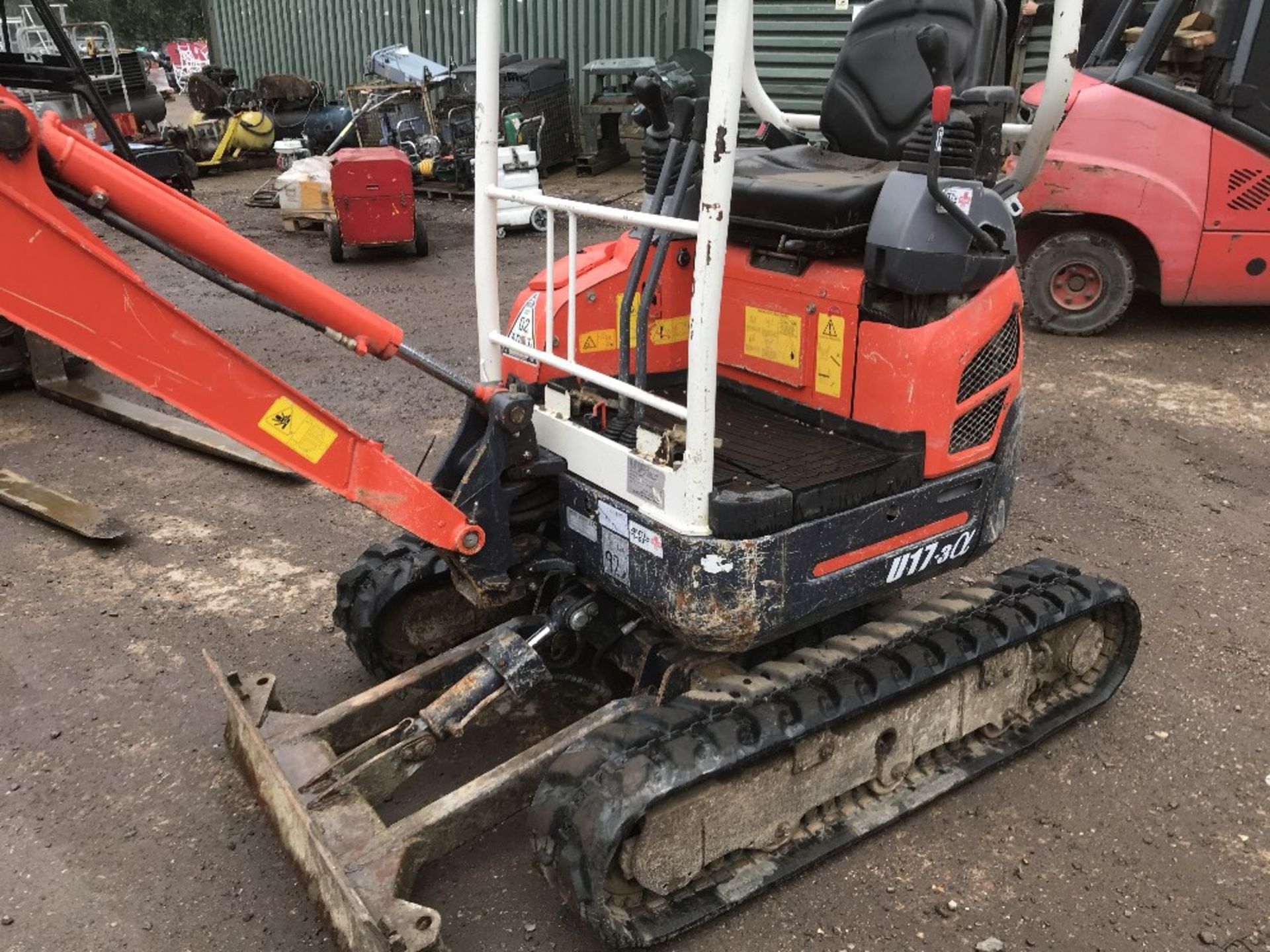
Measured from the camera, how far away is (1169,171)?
6918mm

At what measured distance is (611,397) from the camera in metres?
3.22

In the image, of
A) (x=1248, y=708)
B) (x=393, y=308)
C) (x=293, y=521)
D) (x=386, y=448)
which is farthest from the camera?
(x=393, y=308)

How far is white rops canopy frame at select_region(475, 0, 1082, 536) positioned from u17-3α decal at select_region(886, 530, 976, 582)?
72 centimetres

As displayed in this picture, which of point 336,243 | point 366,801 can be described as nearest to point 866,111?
point 366,801

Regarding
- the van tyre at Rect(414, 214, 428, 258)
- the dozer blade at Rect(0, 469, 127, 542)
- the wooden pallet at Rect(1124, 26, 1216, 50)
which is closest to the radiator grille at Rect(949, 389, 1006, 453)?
the dozer blade at Rect(0, 469, 127, 542)

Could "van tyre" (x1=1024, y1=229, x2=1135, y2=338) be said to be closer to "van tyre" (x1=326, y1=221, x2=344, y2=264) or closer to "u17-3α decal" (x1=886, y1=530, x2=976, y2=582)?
"u17-3α decal" (x1=886, y1=530, x2=976, y2=582)

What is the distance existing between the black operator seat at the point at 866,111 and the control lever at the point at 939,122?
0.32 metres

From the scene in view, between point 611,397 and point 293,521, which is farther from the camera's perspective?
point 293,521

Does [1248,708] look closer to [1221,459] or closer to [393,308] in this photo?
[1221,459]

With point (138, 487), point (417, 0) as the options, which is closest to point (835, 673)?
point (138, 487)

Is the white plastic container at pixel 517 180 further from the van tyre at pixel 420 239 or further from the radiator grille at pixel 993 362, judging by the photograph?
the radiator grille at pixel 993 362

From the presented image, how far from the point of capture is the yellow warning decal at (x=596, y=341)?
127 inches

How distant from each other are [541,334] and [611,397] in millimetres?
A: 281

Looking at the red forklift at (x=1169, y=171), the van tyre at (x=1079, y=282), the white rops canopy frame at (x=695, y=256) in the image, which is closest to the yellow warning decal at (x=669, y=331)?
the white rops canopy frame at (x=695, y=256)
